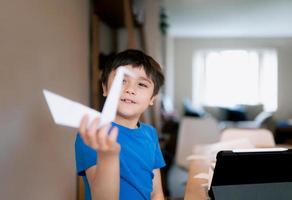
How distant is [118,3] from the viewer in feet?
7.52

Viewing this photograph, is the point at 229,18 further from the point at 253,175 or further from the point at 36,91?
the point at 253,175

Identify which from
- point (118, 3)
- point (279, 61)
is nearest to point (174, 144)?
point (118, 3)

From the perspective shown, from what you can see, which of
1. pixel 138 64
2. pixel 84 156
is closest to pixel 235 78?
pixel 138 64

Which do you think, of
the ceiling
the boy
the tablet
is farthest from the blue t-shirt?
the ceiling

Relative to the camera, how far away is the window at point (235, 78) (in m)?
7.71

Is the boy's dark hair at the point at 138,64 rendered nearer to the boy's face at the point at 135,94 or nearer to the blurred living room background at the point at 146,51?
the boy's face at the point at 135,94

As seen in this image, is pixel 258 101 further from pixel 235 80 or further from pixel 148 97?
pixel 148 97

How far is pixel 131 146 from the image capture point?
2.87 feet

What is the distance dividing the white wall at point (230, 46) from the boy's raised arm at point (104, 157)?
285 inches

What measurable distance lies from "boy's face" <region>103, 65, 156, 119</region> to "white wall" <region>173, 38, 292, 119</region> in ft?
23.0

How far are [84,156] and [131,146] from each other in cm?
14

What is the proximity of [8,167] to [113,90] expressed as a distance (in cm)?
78

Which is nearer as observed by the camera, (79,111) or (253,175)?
(79,111)


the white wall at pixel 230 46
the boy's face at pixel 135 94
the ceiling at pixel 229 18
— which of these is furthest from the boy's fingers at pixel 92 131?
the white wall at pixel 230 46
